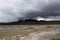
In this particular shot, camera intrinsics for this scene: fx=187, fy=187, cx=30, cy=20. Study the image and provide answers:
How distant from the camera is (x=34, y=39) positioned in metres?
44.5

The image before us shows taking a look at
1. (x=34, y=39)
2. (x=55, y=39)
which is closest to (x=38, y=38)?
(x=34, y=39)

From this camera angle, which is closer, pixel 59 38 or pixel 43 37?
pixel 43 37

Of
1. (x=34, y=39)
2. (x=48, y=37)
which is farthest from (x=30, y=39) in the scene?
(x=48, y=37)

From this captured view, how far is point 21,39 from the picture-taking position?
50.8m

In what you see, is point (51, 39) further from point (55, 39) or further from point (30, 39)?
point (30, 39)

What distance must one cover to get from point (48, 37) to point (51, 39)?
44.0 inches

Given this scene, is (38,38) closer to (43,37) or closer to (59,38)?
(43,37)

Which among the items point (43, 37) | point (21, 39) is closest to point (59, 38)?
point (43, 37)

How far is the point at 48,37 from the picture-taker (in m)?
46.4

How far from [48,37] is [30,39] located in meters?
4.58

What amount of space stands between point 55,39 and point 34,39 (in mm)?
5590

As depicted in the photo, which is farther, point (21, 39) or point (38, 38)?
point (21, 39)

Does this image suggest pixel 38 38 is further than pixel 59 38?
No

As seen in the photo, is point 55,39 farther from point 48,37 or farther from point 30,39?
point 30,39
